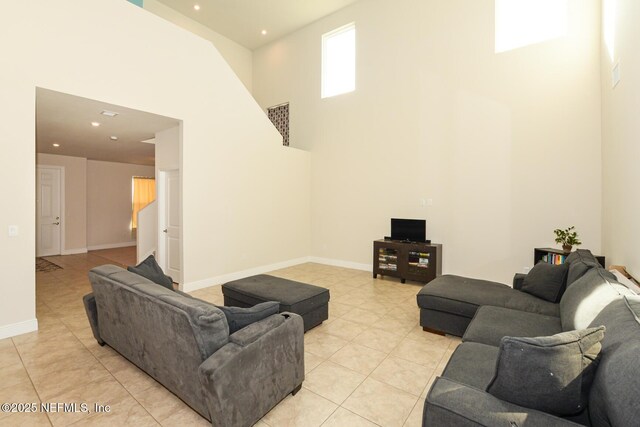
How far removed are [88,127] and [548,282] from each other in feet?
22.3

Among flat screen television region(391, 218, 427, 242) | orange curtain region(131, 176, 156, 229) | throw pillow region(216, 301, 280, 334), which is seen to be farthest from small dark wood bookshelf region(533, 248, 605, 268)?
orange curtain region(131, 176, 156, 229)

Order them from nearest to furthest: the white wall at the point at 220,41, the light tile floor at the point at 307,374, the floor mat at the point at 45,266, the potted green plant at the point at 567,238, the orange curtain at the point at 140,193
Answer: the light tile floor at the point at 307,374 < the potted green plant at the point at 567,238 < the floor mat at the point at 45,266 < the white wall at the point at 220,41 < the orange curtain at the point at 140,193

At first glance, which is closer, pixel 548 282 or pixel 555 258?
pixel 548 282

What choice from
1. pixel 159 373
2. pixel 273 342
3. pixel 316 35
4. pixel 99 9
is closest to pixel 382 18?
pixel 316 35

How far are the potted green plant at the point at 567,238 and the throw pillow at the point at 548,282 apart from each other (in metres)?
1.18

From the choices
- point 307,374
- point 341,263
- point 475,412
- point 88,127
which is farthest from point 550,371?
point 88,127

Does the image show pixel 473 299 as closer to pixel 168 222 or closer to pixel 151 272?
pixel 151 272

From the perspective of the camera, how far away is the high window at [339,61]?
21.4 ft

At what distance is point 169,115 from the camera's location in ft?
14.4

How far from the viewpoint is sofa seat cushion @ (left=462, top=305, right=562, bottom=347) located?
2.14 m

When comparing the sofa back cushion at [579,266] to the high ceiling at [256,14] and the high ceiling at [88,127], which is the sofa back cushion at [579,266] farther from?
the high ceiling at [256,14]

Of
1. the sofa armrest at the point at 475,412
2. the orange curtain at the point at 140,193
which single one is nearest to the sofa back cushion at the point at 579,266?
the sofa armrest at the point at 475,412

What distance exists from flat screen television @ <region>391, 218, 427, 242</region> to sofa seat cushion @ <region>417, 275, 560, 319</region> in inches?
73.7

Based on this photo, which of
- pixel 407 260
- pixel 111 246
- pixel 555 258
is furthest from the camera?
pixel 111 246
